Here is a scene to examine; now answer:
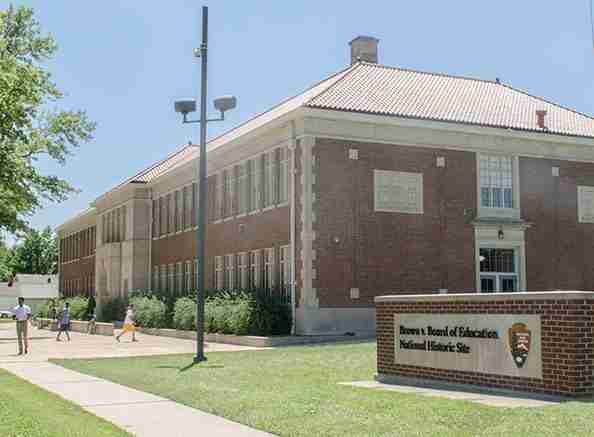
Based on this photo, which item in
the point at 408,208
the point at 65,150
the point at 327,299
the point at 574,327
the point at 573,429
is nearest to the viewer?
the point at 573,429

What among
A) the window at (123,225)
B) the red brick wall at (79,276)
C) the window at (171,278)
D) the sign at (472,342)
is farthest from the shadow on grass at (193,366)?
the red brick wall at (79,276)

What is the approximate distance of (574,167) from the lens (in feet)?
116

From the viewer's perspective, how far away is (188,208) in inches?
1710

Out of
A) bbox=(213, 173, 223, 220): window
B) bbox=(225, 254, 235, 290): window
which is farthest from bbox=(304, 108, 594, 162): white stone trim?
bbox=(213, 173, 223, 220): window

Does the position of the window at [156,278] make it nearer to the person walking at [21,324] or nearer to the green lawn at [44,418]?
the person walking at [21,324]

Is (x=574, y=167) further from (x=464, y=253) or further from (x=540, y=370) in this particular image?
(x=540, y=370)

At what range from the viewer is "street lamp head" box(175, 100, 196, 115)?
21327mm

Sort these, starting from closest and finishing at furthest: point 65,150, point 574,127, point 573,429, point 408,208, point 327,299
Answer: point 573,429
point 327,299
point 408,208
point 574,127
point 65,150

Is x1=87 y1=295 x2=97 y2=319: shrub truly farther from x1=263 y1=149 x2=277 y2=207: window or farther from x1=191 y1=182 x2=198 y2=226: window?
x1=263 y1=149 x2=277 y2=207: window

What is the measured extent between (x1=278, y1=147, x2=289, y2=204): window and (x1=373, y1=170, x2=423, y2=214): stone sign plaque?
3281 millimetres

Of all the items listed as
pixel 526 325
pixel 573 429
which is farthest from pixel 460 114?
pixel 573 429

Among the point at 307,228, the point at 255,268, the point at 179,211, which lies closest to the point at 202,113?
the point at 307,228

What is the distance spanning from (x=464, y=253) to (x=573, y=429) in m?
24.0

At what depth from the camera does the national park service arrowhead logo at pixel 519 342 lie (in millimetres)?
12180
